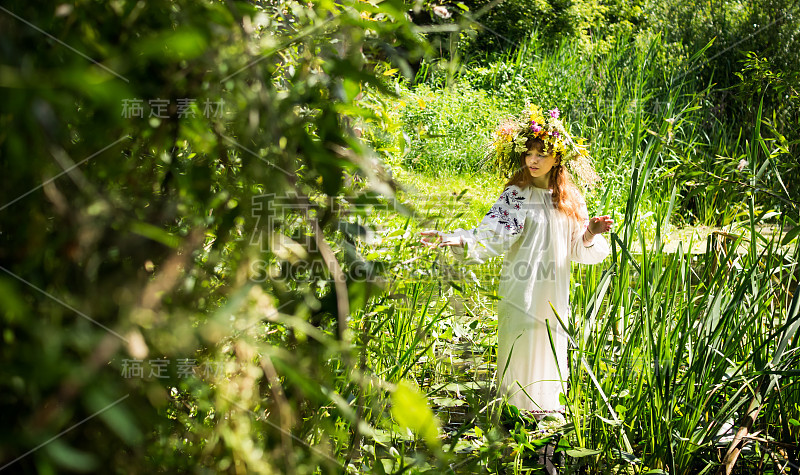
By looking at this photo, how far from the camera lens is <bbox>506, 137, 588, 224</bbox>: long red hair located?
9.50 ft

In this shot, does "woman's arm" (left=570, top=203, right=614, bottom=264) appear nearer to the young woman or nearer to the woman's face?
the young woman

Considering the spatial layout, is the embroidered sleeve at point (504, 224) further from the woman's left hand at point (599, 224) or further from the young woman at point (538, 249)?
the woman's left hand at point (599, 224)

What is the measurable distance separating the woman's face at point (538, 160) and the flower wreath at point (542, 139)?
33 mm

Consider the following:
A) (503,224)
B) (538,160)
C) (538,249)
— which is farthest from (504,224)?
(538,160)

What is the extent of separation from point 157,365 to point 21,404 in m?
0.10

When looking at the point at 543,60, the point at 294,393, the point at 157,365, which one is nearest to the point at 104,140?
the point at 157,365

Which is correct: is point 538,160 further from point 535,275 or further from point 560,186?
point 535,275

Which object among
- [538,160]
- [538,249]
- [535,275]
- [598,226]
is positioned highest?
[538,160]

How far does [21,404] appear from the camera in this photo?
1.63 feet

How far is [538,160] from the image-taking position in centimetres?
282

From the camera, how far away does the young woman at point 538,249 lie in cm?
279

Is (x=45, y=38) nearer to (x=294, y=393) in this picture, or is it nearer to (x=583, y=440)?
(x=294, y=393)

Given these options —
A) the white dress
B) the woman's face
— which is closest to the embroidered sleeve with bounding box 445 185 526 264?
the white dress

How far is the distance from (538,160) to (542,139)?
0.09 m
